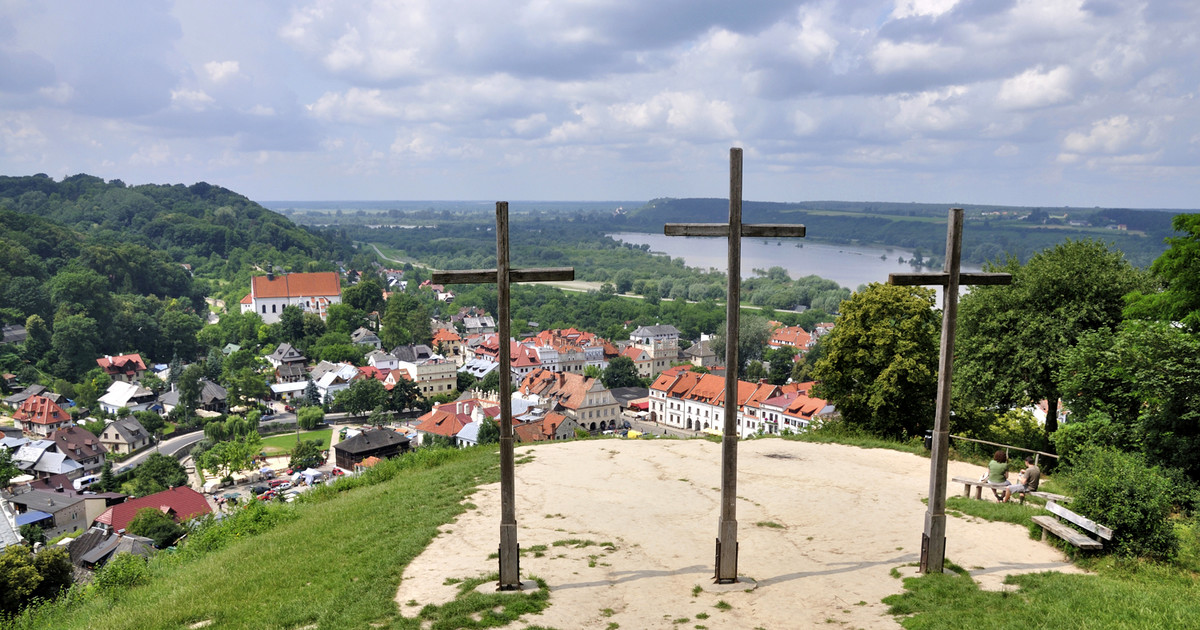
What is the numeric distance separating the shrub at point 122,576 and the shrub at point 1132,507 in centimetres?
1219

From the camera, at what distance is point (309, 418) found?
63562 mm

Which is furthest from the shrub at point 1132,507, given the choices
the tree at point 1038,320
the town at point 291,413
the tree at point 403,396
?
the tree at point 403,396

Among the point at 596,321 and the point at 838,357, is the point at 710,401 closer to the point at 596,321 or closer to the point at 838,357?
the point at 838,357

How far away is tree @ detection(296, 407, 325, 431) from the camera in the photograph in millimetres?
63406

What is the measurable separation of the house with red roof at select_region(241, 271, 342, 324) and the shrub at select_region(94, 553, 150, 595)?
9859cm

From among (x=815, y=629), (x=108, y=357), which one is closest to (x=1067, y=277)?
(x=815, y=629)

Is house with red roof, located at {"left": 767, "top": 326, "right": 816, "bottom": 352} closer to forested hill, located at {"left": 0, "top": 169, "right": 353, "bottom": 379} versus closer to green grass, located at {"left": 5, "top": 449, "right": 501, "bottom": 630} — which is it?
forested hill, located at {"left": 0, "top": 169, "right": 353, "bottom": 379}

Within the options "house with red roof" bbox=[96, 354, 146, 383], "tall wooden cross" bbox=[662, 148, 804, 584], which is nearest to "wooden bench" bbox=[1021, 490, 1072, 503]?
"tall wooden cross" bbox=[662, 148, 804, 584]

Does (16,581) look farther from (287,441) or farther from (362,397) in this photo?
(362,397)

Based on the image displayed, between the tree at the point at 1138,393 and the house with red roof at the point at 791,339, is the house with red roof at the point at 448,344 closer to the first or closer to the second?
the house with red roof at the point at 791,339

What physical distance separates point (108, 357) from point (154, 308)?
17.2m

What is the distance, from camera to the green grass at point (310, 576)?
721cm

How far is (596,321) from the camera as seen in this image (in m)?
119

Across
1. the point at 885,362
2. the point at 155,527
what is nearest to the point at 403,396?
the point at 155,527
